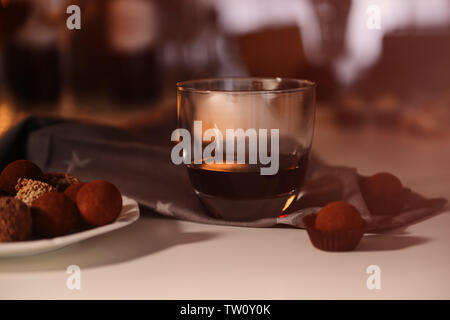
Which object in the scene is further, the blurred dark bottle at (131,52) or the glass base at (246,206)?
the blurred dark bottle at (131,52)

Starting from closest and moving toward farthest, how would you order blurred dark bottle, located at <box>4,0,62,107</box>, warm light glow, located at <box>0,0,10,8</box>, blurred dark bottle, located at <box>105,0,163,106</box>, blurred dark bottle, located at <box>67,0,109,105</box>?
warm light glow, located at <box>0,0,10,8</box>
blurred dark bottle, located at <box>4,0,62,107</box>
blurred dark bottle, located at <box>105,0,163,106</box>
blurred dark bottle, located at <box>67,0,109,105</box>

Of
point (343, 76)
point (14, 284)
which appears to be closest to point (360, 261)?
point (14, 284)

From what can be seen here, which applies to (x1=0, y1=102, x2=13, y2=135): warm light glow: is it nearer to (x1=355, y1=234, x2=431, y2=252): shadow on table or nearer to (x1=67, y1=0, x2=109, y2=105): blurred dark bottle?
(x1=67, y1=0, x2=109, y2=105): blurred dark bottle

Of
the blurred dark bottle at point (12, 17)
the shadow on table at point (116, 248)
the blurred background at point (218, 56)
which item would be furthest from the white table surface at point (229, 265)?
the blurred dark bottle at point (12, 17)

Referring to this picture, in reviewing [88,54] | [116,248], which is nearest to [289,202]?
[116,248]

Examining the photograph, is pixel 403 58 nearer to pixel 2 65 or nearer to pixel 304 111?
pixel 2 65

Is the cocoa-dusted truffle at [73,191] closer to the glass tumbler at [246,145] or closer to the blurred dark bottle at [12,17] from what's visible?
the glass tumbler at [246,145]

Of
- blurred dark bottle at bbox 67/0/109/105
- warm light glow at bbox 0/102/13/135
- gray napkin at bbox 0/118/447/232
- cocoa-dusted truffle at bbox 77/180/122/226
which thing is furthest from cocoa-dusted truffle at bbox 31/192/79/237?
blurred dark bottle at bbox 67/0/109/105

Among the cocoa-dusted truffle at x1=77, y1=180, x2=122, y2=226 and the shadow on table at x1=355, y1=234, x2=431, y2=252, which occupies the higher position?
the cocoa-dusted truffle at x1=77, y1=180, x2=122, y2=226
